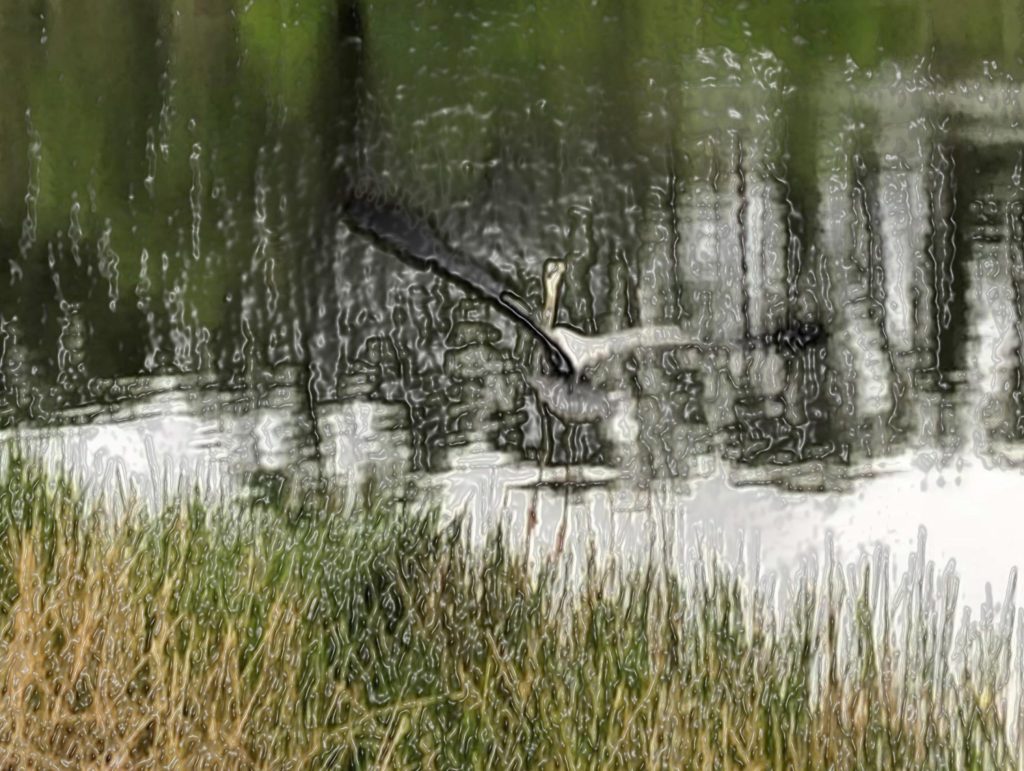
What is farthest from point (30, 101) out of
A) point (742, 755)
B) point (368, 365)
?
point (742, 755)

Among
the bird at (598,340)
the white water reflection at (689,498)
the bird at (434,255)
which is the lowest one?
the white water reflection at (689,498)

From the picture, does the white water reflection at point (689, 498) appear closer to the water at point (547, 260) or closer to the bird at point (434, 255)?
the water at point (547, 260)

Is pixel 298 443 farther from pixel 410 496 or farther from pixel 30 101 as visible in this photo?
pixel 30 101

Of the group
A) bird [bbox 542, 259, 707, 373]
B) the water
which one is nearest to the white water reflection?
the water

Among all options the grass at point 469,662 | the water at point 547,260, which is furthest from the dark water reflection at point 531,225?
the grass at point 469,662

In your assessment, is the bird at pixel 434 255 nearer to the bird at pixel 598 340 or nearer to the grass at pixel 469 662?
the bird at pixel 598 340

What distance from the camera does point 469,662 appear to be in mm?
1293

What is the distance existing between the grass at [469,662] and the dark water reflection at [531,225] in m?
0.16

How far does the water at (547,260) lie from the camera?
1.32 meters

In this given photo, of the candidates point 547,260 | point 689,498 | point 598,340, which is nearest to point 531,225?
point 547,260

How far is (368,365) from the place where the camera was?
1.37 meters

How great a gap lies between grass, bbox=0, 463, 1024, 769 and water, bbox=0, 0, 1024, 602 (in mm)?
81

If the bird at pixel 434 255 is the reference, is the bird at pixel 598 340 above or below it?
below

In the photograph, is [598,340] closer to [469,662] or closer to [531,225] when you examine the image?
[531,225]
